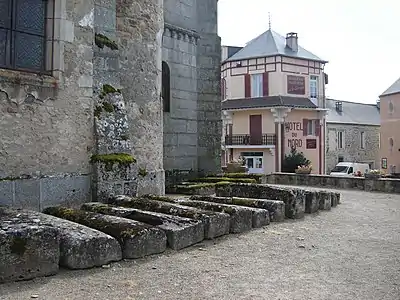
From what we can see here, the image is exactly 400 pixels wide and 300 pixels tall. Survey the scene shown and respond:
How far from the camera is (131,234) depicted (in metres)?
5.04

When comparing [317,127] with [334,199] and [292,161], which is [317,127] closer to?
[292,161]

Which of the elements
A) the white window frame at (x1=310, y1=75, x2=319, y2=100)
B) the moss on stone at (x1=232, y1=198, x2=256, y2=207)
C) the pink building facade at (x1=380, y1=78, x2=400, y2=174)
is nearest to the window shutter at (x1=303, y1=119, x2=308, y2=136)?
the white window frame at (x1=310, y1=75, x2=319, y2=100)

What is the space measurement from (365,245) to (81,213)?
3797 millimetres

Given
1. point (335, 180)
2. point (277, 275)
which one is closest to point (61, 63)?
point (277, 275)

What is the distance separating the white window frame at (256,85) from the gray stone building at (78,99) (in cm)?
2497

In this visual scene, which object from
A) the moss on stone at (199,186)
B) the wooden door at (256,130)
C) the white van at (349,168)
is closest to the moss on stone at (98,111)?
the moss on stone at (199,186)

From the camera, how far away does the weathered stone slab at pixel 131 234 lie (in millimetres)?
5012

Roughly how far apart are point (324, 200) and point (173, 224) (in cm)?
474

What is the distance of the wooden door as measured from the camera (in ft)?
112

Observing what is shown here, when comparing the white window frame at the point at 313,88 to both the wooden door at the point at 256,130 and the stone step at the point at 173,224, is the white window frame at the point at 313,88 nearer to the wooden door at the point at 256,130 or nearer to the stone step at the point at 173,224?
the wooden door at the point at 256,130

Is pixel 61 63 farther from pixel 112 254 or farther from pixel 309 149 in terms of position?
pixel 309 149

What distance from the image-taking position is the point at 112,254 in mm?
4828

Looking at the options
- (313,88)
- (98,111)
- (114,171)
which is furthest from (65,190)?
(313,88)

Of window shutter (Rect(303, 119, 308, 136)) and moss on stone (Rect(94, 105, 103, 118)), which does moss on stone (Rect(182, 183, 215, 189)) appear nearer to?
moss on stone (Rect(94, 105, 103, 118))
